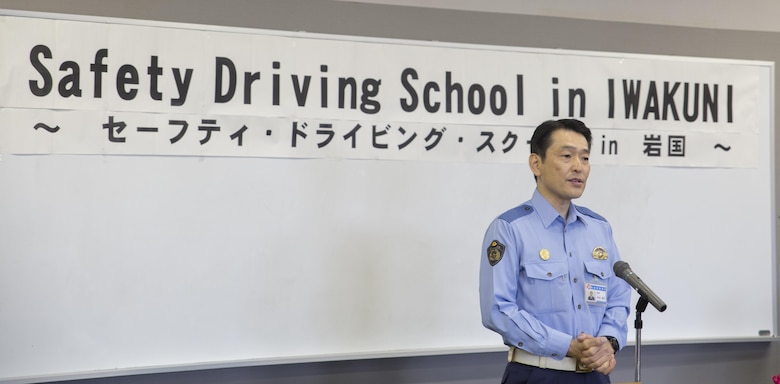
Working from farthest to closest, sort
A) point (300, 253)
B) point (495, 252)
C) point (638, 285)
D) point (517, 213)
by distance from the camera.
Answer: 1. point (300, 253)
2. point (517, 213)
3. point (495, 252)
4. point (638, 285)

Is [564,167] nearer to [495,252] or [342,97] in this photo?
[495,252]

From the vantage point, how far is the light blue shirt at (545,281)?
2.14 meters

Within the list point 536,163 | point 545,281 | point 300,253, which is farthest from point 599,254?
point 300,253

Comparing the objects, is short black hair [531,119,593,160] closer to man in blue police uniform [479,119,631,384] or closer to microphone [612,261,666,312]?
man in blue police uniform [479,119,631,384]

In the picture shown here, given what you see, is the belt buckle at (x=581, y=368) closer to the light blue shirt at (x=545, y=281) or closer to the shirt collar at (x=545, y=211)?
the light blue shirt at (x=545, y=281)

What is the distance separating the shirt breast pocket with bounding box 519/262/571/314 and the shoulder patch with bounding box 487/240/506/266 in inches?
3.7

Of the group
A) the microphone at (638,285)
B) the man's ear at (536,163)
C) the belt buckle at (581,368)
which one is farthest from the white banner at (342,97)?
the belt buckle at (581,368)

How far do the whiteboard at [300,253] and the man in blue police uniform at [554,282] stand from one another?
0.90 meters

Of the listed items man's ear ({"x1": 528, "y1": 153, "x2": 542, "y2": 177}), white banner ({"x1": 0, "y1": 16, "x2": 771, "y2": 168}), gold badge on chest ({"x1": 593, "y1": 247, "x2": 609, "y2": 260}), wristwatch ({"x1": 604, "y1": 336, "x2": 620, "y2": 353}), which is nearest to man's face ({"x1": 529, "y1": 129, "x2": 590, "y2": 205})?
man's ear ({"x1": 528, "y1": 153, "x2": 542, "y2": 177})

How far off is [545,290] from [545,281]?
0.03 m

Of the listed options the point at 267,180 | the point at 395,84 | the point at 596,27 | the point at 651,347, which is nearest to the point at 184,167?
the point at 267,180

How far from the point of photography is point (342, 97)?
308cm

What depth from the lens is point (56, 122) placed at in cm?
276

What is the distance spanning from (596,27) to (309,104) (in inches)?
57.3
